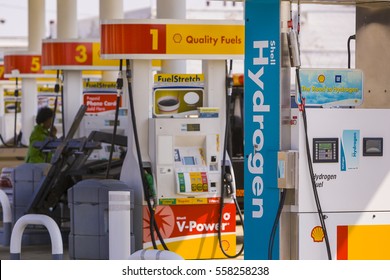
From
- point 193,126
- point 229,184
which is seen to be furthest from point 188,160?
point 229,184

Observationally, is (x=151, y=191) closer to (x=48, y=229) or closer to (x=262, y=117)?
(x=48, y=229)

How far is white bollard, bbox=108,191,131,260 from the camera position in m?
9.77

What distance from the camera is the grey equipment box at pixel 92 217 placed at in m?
13.5

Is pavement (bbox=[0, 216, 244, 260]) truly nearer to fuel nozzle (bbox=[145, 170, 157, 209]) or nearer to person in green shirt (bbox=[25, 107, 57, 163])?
fuel nozzle (bbox=[145, 170, 157, 209])

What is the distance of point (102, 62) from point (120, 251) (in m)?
11.9

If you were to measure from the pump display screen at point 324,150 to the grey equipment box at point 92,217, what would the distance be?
446 cm

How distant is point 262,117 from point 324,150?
622mm

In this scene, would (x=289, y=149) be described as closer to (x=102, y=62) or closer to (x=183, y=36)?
(x=183, y=36)

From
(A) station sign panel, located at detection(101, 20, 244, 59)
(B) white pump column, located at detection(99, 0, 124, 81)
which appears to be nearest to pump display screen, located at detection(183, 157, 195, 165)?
(A) station sign panel, located at detection(101, 20, 244, 59)

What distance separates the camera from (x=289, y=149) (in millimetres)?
9594

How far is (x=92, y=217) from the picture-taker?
13.6 meters

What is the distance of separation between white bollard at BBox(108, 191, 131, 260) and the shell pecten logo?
5.11 ft
